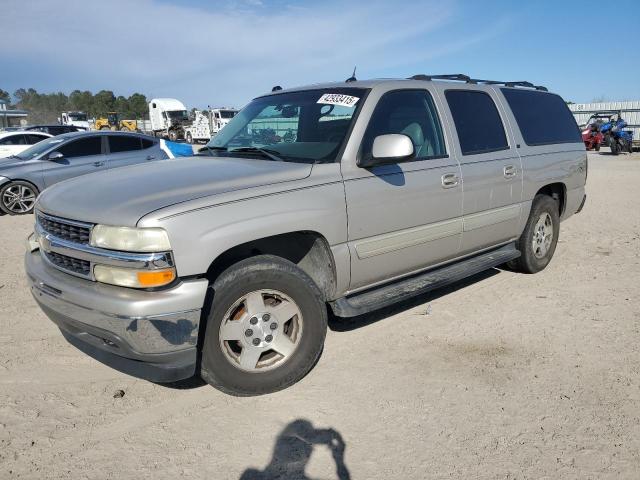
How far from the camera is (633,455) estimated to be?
252cm

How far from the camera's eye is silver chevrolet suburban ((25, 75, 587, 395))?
263 centimetres

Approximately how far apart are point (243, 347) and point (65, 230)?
127cm

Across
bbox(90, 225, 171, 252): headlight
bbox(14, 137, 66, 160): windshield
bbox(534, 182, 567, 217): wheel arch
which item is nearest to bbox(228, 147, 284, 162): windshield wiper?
bbox(90, 225, 171, 252): headlight

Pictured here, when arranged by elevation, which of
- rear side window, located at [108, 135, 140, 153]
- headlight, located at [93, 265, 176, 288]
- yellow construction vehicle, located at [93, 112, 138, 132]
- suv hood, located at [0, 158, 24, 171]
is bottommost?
headlight, located at [93, 265, 176, 288]

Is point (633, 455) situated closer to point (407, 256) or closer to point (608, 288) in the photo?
point (407, 256)

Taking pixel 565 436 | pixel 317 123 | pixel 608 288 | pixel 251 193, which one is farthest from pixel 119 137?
pixel 565 436

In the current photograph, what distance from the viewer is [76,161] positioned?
9.59 m

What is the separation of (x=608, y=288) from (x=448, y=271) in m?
2.00

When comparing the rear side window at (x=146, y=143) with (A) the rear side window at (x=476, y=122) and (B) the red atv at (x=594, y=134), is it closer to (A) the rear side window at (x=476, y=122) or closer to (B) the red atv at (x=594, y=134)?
(A) the rear side window at (x=476, y=122)

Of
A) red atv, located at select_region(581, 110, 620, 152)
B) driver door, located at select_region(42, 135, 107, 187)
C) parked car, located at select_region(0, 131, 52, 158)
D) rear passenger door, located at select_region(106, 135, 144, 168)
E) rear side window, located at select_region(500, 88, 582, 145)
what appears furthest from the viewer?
red atv, located at select_region(581, 110, 620, 152)

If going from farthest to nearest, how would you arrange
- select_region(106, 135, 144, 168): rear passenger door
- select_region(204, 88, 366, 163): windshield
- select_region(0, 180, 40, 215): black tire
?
1. select_region(106, 135, 144, 168): rear passenger door
2. select_region(0, 180, 40, 215): black tire
3. select_region(204, 88, 366, 163): windshield

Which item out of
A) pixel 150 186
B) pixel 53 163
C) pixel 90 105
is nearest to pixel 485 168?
pixel 150 186

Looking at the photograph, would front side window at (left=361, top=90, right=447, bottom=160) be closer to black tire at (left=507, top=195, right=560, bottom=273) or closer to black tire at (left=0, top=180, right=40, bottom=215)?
black tire at (left=507, top=195, right=560, bottom=273)

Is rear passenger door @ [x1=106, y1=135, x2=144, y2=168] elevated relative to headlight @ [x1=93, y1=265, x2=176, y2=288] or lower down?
elevated
